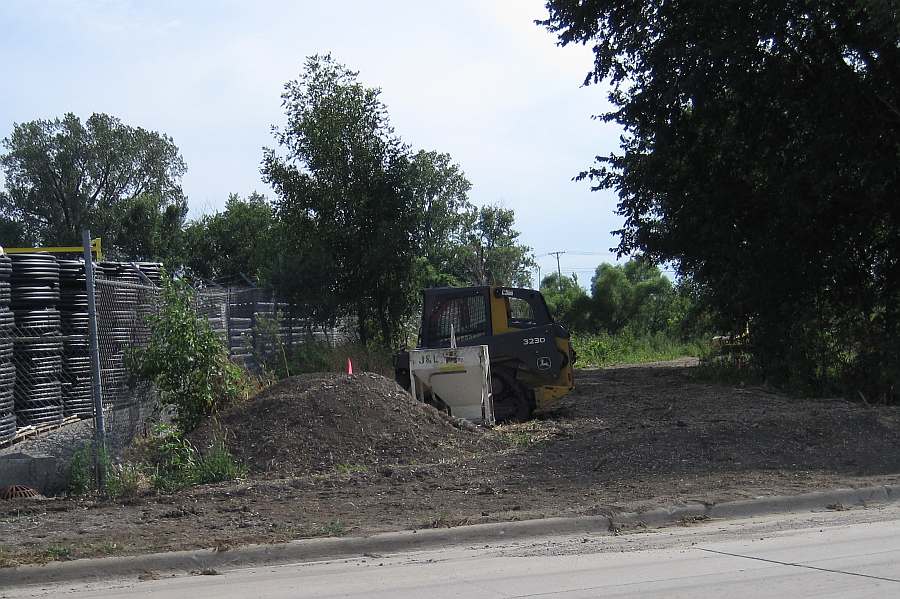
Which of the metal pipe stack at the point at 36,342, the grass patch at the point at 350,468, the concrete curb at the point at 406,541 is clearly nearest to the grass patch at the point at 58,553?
the concrete curb at the point at 406,541

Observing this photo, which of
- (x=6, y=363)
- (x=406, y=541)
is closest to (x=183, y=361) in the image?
(x=6, y=363)

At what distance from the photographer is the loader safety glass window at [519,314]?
52.4ft

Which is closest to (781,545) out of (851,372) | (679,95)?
(851,372)

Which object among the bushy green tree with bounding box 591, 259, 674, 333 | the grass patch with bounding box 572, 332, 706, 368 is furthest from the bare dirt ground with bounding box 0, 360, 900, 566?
the bushy green tree with bounding box 591, 259, 674, 333

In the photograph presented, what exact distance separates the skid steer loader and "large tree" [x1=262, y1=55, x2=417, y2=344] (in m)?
6.59

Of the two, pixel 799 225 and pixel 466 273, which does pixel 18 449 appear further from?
pixel 466 273

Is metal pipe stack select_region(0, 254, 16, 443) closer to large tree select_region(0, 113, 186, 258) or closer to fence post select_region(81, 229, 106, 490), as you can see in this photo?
fence post select_region(81, 229, 106, 490)

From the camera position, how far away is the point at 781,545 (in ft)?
25.6

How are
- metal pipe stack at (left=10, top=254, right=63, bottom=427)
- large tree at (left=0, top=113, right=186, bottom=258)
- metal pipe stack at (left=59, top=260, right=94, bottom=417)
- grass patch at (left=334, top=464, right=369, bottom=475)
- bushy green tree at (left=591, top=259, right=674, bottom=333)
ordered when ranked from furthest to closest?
1. large tree at (left=0, top=113, right=186, bottom=258)
2. bushy green tree at (left=591, top=259, right=674, bottom=333)
3. metal pipe stack at (left=59, top=260, right=94, bottom=417)
4. metal pipe stack at (left=10, top=254, right=63, bottom=427)
5. grass patch at (left=334, top=464, right=369, bottom=475)

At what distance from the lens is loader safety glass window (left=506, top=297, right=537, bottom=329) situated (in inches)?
629

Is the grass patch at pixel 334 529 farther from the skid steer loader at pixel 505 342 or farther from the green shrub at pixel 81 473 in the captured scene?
the skid steer loader at pixel 505 342

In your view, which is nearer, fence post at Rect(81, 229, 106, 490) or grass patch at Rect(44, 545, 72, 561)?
grass patch at Rect(44, 545, 72, 561)

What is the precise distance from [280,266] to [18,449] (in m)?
12.4

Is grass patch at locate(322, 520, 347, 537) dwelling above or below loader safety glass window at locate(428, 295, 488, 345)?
below
